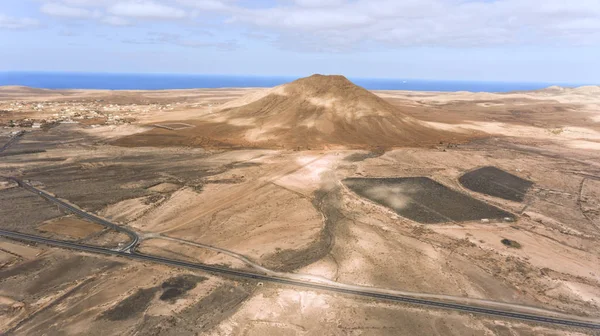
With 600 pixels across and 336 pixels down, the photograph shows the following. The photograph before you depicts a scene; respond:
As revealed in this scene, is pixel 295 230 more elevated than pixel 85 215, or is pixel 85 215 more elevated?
pixel 85 215

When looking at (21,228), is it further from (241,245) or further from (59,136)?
(59,136)

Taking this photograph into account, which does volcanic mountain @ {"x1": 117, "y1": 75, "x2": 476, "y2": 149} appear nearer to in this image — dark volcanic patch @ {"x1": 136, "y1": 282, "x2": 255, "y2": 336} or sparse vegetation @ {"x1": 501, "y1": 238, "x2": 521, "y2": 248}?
sparse vegetation @ {"x1": 501, "y1": 238, "x2": 521, "y2": 248}

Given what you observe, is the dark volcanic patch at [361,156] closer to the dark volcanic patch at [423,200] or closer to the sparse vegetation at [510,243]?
the dark volcanic patch at [423,200]

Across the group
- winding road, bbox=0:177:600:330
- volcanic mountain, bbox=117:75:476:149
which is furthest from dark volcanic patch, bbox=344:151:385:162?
winding road, bbox=0:177:600:330

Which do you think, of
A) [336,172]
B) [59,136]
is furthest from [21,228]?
[59,136]

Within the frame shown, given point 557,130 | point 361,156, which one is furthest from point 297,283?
point 557,130

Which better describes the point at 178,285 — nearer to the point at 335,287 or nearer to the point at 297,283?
the point at 297,283

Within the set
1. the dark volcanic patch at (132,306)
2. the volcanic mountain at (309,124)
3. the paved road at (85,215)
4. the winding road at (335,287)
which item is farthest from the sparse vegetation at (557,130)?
the dark volcanic patch at (132,306)
